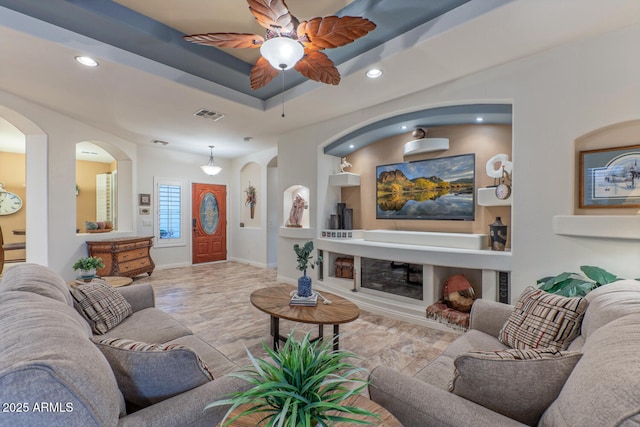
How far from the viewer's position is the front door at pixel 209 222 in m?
7.03

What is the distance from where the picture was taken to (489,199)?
125 inches

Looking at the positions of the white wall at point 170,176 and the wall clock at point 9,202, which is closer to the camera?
the white wall at point 170,176

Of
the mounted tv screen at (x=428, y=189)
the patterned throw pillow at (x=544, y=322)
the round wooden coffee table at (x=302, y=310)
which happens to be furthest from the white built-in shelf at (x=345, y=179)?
the patterned throw pillow at (x=544, y=322)

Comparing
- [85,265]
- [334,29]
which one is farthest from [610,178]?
[85,265]

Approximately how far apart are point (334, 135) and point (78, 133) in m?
4.23

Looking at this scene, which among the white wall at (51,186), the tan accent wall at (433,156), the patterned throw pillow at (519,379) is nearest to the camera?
the patterned throw pillow at (519,379)

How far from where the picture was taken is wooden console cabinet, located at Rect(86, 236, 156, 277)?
4891mm

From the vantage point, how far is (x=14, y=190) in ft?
21.6

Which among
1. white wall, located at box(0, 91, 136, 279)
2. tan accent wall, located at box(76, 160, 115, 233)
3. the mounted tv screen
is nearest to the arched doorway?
white wall, located at box(0, 91, 136, 279)

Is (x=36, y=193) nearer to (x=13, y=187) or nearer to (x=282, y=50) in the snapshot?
(x=13, y=187)

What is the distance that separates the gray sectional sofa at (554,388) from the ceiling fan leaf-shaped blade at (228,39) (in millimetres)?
2365

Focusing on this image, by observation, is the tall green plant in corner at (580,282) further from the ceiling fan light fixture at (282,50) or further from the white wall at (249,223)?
the white wall at (249,223)

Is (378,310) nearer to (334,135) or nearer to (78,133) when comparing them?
(334,135)

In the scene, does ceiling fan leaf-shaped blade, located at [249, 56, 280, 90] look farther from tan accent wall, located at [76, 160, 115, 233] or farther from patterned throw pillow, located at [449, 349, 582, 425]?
tan accent wall, located at [76, 160, 115, 233]
